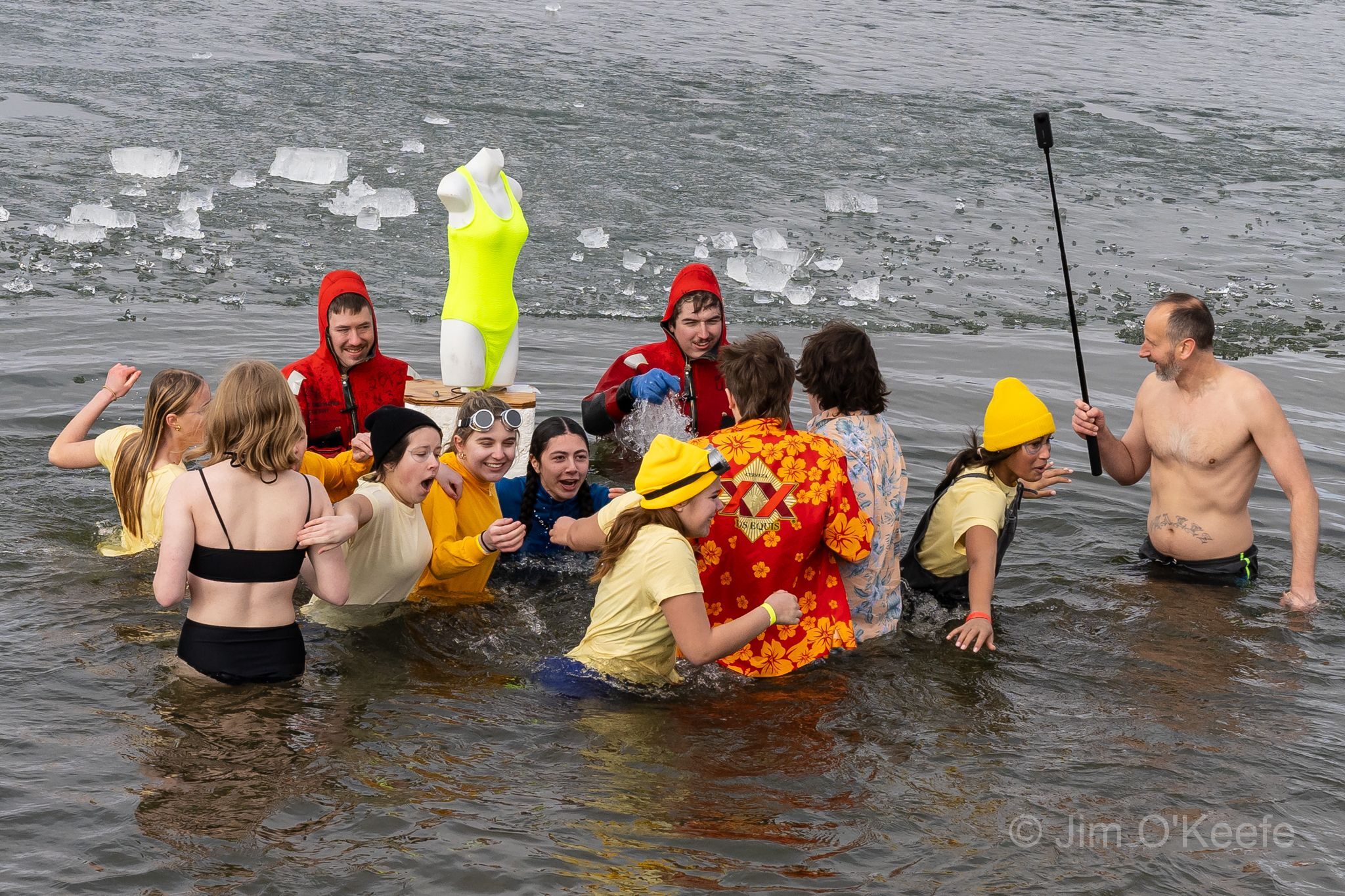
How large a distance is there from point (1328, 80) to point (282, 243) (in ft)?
55.3

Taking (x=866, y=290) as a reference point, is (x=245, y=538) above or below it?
below

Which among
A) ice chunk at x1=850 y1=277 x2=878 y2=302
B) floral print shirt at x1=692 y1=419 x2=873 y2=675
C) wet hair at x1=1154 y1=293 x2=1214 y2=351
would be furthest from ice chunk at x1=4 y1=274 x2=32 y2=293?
wet hair at x1=1154 y1=293 x2=1214 y2=351

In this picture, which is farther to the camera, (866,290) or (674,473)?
(866,290)

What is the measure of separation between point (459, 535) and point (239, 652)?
127 cm

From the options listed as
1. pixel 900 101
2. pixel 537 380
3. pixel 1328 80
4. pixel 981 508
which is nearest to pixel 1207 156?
pixel 900 101

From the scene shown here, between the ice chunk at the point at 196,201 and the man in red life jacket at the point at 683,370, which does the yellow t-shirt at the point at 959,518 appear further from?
the ice chunk at the point at 196,201

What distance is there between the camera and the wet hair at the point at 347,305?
7.03 meters

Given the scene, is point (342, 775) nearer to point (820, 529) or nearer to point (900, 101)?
point (820, 529)

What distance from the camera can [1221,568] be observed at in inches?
282

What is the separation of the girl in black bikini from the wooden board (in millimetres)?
2294

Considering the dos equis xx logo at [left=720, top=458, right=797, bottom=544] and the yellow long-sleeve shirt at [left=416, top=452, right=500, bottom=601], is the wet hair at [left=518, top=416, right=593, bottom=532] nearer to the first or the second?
the yellow long-sleeve shirt at [left=416, top=452, right=500, bottom=601]

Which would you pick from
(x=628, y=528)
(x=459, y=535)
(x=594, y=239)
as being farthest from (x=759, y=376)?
(x=594, y=239)

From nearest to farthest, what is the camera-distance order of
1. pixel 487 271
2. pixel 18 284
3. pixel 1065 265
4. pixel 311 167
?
pixel 1065 265, pixel 487 271, pixel 18 284, pixel 311 167

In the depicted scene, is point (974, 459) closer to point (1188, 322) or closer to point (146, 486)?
point (1188, 322)
